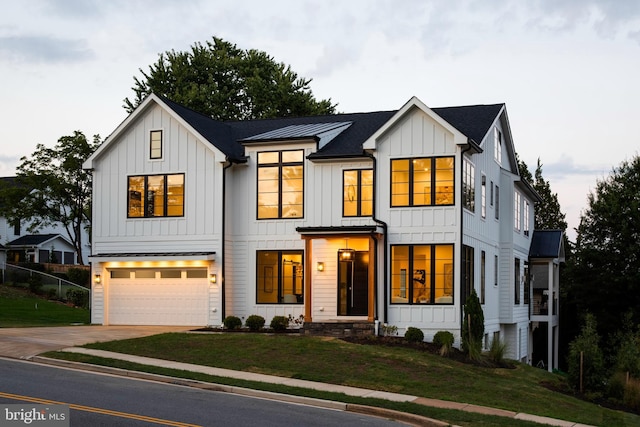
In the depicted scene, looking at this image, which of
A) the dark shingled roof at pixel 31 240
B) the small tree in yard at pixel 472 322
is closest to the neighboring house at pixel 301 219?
the small tree in yard at pixel 472 322

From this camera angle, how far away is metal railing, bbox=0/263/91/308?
4516 cm

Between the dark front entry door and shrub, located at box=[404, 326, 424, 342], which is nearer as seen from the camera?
shrub, located at box=[404, 326, 424, 342]

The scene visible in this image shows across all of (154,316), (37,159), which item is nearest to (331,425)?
(154,316)

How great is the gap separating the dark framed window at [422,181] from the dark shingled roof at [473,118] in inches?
103

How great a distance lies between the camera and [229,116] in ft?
183

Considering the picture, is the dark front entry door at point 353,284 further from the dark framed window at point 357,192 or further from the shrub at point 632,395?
the shrub at point 632,395

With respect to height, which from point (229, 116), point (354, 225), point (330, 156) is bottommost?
point (354, 225)

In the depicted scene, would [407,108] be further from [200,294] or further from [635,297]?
[635,297]

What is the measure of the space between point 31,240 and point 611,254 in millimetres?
46575

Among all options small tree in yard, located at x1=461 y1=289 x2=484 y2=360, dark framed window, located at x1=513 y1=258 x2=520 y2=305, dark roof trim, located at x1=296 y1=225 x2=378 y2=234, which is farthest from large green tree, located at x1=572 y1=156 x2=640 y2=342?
dark roof trim, located at x1=296 y1=225 x2=378 y2=234

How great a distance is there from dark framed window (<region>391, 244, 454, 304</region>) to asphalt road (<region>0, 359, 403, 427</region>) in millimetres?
11882

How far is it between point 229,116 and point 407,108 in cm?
2925

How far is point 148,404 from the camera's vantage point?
49.5 ft

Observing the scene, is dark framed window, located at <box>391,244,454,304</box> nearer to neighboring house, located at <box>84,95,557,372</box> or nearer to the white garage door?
neighboring house, located at <box>84,95,557,372</box>
